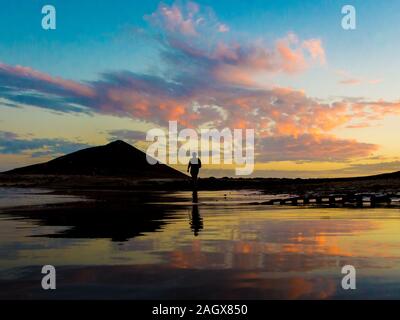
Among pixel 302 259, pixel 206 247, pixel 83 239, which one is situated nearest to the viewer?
pixel 302 259

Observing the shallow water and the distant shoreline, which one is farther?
the distant shoreline

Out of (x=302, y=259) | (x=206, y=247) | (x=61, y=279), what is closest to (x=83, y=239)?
(x=206, y=247)

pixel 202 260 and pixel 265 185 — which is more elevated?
pixel 265 185

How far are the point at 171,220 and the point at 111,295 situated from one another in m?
14.7

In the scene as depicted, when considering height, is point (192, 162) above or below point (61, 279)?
above

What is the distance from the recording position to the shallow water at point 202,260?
957cm

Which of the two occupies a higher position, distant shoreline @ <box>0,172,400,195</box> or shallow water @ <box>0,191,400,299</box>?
distant shoreline @ <box>0,172,400,195</box>

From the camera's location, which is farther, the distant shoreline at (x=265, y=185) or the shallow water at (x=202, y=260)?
the distant shoreline at (x=265, y=185)

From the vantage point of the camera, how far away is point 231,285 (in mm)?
9961

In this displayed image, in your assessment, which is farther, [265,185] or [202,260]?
[265,185]

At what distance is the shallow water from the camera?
31.4ft

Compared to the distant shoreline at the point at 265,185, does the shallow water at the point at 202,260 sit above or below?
below

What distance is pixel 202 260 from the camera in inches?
A: 498
